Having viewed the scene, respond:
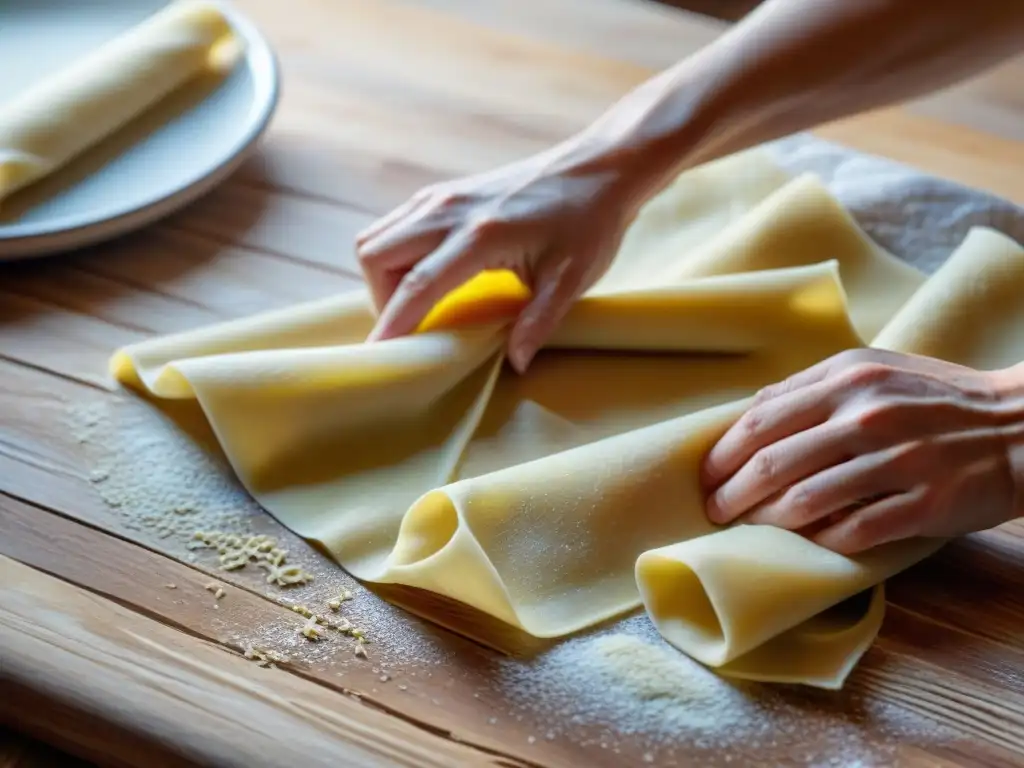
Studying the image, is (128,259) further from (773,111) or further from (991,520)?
(991,520)

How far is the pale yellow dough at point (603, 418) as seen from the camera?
2.57 feet

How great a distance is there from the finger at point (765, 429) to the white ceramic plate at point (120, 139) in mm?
605

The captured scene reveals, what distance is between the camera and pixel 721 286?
982mm

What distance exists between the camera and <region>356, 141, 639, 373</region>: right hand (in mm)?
947

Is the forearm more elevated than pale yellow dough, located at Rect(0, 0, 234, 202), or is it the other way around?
the forearm

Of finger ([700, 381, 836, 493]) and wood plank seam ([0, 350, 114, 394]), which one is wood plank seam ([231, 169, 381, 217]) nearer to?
wood plank seam ([0, 350, 114, 394])

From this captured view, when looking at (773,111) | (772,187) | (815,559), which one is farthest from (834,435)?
(772,187)

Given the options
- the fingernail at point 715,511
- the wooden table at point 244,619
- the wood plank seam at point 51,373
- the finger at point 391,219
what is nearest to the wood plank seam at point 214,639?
the wooden table at point 244,619

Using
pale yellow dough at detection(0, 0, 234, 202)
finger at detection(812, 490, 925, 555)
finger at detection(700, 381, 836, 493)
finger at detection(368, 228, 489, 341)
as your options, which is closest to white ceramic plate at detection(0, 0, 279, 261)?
pale yellow dough at detection(0, 0, 234, 202)

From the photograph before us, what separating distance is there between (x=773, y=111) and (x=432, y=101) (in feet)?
1.55

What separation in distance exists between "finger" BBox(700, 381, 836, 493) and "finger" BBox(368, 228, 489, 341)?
0.26m

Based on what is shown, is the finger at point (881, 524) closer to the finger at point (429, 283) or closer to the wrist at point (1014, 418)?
the wrist at point (1014, 418)

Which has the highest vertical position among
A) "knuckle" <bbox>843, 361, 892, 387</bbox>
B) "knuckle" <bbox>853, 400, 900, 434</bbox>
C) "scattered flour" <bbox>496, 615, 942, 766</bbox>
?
"knuckle" <bbox>843, 361, 892, 387</bbox>

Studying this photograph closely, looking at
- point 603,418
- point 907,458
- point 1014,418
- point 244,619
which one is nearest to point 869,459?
point 907,458
